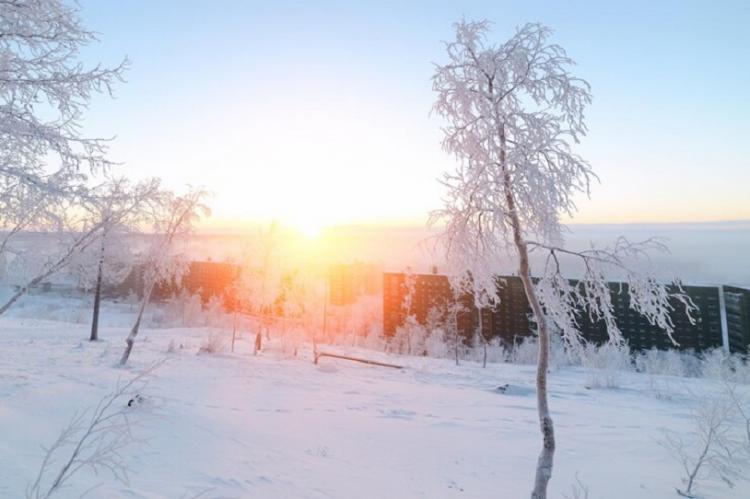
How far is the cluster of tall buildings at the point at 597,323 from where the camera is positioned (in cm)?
3059

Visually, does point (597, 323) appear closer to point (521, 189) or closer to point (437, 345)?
point (437, 345)

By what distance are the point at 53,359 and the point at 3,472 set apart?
12988 millimetres

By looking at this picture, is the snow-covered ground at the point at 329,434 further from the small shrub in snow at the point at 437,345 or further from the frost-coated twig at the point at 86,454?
the small shrub in snow at the point at 437,345

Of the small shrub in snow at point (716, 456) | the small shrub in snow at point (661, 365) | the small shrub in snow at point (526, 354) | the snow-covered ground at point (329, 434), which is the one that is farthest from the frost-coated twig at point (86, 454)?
the small shrub in snow at point (526, 354)

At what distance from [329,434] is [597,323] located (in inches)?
1481

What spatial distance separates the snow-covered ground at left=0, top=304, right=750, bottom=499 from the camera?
5.45 meters

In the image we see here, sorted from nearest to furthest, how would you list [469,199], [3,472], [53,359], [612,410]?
[3,472] < [469,199] < [612,410] < [53,359]

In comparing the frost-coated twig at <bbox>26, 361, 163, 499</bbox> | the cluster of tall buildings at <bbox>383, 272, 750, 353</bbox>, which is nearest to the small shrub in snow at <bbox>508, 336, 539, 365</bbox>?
the cluster of tall buildings at <bbox>383, 272, 750, 353</bbox>

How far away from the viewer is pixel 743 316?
94.9ft

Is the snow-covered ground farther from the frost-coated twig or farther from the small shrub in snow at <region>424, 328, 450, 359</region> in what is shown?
the small shrub in snow at <region>424, 328, 450, 359</region>

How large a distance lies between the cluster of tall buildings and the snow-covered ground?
458 inches

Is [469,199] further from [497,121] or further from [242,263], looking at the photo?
[242,263]

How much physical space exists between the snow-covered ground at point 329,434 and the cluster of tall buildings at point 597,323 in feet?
38.2

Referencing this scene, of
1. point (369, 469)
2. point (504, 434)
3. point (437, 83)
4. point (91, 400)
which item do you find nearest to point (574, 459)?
point (504, 434)
